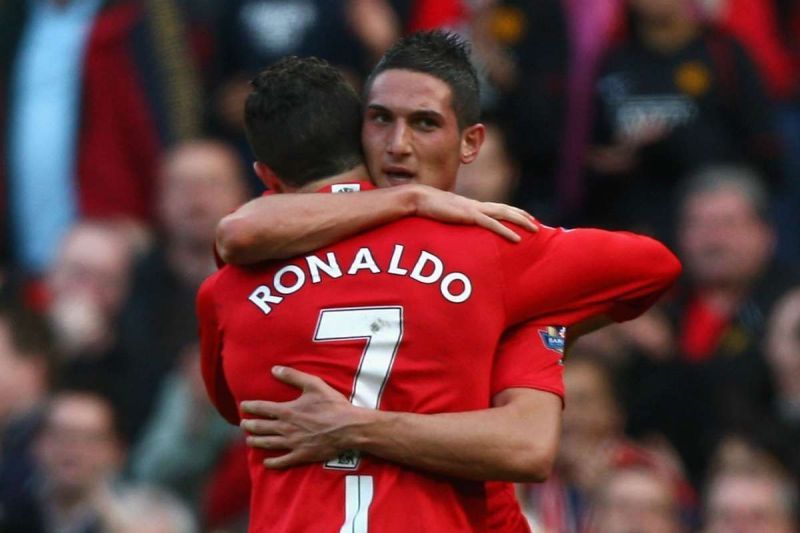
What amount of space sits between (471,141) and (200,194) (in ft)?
13.6

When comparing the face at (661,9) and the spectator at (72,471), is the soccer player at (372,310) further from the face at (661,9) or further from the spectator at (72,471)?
the face at (661,9)

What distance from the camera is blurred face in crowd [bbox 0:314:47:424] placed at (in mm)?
8141

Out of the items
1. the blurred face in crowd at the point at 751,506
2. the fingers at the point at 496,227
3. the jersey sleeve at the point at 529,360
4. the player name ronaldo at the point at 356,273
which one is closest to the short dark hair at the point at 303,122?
the player name ronaldo at the point at 356,273

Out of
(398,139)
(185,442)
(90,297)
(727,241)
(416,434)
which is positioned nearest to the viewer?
(416,434)

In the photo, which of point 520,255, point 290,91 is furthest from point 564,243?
point 290,91

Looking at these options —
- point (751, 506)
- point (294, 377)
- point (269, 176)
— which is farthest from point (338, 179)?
point (751, 506)

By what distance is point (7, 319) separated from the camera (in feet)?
27.4

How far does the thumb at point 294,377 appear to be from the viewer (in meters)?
4.26

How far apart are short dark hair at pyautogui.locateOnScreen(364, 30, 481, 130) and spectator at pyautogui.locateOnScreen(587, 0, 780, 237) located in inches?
163

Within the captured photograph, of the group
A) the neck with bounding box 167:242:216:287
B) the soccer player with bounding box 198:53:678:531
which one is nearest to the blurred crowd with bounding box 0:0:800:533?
the neck with bounding box 167:242:216:287

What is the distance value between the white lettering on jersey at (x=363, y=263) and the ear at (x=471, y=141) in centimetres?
41

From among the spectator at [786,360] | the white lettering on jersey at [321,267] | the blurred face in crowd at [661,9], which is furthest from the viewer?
the blurred face in crowd at [661,9]

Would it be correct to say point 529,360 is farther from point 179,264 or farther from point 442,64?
point 179,264

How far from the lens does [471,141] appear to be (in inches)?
180
